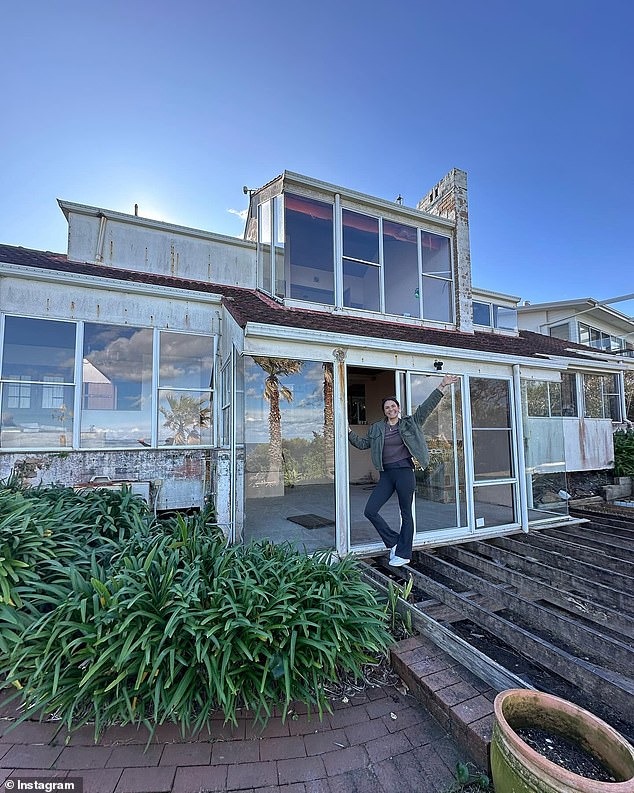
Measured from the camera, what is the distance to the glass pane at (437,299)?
27.7 feet

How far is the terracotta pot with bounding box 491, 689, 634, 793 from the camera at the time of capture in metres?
1.43

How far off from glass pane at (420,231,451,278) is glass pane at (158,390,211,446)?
5.73 metres

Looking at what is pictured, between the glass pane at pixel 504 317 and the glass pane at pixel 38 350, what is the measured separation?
10566mm

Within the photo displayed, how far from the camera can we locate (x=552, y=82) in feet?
28.6

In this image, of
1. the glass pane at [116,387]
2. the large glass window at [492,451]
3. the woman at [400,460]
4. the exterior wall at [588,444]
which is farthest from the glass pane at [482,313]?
the glass pane at [116,387]

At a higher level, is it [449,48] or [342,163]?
[449,48]

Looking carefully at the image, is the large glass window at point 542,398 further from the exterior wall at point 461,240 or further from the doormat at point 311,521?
the doormat at point 311,521

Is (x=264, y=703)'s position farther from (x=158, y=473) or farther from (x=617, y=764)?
(x=158, y=473)

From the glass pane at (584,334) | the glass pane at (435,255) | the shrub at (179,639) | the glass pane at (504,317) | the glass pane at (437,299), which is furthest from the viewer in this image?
the glass pane at (584,334)

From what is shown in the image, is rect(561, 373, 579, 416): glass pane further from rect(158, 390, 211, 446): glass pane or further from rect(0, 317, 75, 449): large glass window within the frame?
rect(0, 317, 75, 449): large glass window

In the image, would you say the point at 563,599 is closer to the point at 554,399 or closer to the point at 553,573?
the point at 553,573

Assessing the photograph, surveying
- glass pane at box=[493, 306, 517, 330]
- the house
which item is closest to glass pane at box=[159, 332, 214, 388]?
glass pane at box=[493, 306, 517, 330]

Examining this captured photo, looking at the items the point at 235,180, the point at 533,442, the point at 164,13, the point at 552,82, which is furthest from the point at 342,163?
the point at 533,442

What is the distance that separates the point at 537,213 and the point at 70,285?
1376cm
